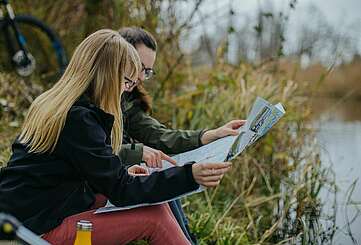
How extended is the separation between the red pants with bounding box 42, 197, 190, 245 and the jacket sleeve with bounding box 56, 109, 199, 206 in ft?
0.24

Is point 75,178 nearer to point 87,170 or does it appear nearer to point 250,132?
point 87,170

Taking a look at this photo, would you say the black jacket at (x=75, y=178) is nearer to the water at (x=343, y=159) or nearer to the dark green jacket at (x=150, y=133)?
the dark green jacket at (x=150, y=133)

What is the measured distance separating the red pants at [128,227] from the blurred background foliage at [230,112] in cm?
99

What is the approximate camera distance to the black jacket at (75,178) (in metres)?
1.92

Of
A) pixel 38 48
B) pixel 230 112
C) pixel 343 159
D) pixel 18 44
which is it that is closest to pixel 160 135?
pixel 230 112

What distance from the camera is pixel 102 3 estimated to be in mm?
4898

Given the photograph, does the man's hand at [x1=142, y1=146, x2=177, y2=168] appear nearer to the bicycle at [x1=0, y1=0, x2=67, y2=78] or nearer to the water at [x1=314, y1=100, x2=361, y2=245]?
the water at [x1=314, y1=100, x2=361, y2=245]

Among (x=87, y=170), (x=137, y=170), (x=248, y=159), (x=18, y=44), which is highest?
(x=18, y=44)

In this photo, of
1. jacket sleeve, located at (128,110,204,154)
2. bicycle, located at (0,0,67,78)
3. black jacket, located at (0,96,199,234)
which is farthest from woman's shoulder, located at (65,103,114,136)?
bicycle, located at (0,0,67,78)

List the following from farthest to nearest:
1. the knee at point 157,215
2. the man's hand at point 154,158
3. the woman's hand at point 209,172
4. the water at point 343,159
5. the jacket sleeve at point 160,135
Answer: the water at point 343,159 → the jacket sleeve at point 160,135 → the man's hand at point 154,158 → the knee at point 157,215 → the woman's hand at point 209,172

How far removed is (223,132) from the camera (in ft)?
8.06

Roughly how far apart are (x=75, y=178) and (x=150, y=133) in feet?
2.71

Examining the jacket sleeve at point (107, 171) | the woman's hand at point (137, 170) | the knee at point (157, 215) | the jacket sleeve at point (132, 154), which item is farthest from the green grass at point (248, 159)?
the jacket sleeve at point (107, 171)

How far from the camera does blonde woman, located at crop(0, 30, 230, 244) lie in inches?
75.6
